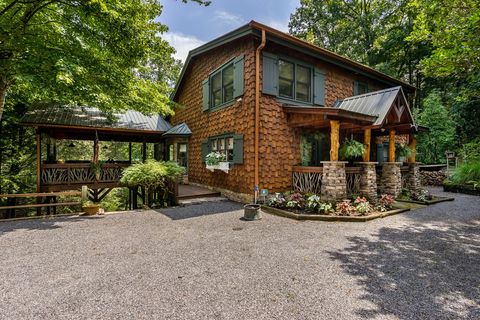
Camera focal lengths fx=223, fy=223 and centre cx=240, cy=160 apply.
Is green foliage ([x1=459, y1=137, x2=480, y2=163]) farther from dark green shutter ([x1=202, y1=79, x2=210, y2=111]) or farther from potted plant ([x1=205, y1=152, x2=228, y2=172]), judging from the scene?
dark green shutter ([x1=202, y1=79, x2=210, y2=111])

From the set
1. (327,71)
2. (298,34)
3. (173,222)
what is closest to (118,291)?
(173,222)

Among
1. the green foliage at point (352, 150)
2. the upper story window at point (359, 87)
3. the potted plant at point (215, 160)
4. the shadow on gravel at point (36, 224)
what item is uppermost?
the upper story window at point (359, 87)

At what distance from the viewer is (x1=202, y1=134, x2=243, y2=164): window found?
8563 mm

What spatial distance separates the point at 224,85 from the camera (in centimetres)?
1000

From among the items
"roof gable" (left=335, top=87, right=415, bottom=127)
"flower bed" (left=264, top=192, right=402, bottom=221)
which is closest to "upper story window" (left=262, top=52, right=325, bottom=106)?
"roof gable" (left=335, top=87, right=415, bottom=127)

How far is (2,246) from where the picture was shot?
4.44 meters

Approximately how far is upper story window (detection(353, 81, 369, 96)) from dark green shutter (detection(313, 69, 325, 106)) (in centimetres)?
251

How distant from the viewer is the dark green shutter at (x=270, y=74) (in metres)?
8.12

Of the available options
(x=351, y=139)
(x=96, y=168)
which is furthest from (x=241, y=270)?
(x=96, y=168)

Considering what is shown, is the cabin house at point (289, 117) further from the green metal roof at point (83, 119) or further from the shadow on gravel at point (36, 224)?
the shadow on gravel at point (36, 224)

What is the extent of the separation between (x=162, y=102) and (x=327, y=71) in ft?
25.7

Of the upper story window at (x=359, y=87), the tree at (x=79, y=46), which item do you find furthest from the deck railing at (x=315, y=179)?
the tree at (x=79, y=46)

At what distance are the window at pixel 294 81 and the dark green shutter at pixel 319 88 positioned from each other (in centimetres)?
23

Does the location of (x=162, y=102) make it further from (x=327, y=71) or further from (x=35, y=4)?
(x=327, y=71)
